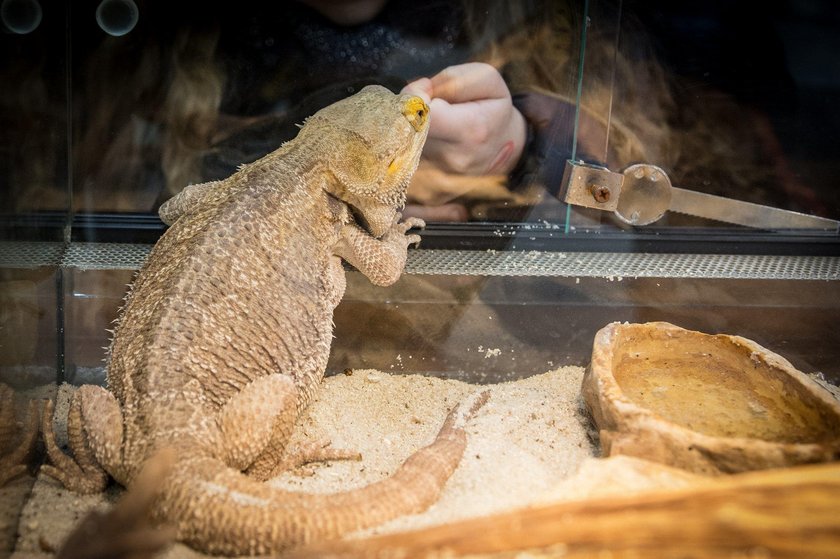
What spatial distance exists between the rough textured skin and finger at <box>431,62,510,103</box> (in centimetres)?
39

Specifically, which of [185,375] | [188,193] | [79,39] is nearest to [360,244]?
[188,193]

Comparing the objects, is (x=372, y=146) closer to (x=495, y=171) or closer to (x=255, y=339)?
(x=495, y=171)

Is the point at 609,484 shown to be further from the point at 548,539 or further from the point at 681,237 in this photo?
the point at 681,237

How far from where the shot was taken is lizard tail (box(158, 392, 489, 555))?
2080mm

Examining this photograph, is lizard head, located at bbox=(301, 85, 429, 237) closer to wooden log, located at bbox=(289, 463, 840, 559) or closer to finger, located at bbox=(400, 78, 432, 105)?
finger, located at bbox=(400, 78, 432, 105)

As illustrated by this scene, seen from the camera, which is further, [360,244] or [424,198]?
[424,198]

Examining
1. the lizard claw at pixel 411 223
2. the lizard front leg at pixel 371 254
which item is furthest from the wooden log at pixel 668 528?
the lizard claw at pixel 411 223

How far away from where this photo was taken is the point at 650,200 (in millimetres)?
3791

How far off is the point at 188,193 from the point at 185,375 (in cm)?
110

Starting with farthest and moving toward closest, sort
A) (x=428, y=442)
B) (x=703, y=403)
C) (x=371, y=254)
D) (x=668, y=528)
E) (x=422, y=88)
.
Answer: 1. (x=422, y=88)
2. (x=371, y=254)
3. (x=428, y=442)
4. (x=703, y=403)
5. (x=668, y=528)

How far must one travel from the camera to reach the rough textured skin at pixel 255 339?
217 cm

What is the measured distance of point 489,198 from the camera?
12.8 ft

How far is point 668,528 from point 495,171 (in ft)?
8.38

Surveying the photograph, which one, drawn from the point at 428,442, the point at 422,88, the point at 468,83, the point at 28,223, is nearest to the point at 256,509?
the point at 428,442
